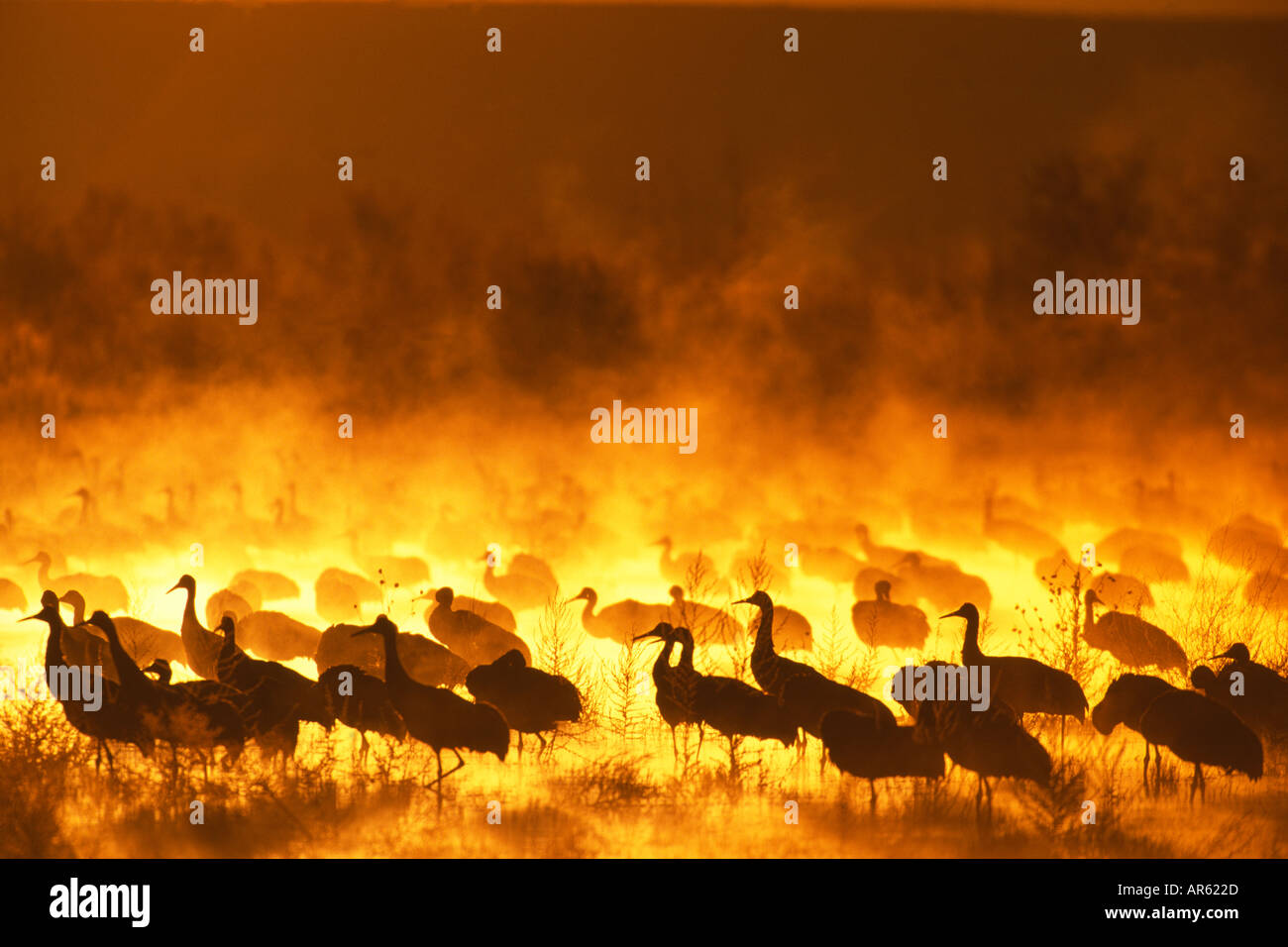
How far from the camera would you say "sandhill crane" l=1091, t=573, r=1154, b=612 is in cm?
843

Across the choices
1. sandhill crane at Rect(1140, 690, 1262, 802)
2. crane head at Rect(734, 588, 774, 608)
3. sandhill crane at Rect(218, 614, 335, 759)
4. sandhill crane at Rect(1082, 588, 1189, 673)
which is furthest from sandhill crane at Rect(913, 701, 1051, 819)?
sandhill crane at Rect(218, 614, 335, 759)

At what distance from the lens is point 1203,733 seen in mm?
6988

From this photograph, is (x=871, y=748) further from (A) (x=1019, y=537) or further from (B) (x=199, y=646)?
(B) (x=199, y=646)

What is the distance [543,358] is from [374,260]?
1.17m

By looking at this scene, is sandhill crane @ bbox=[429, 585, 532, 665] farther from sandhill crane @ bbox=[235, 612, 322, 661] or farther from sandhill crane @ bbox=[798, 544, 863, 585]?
sandhill crane @ bbox=[798, 544, 863, 585]

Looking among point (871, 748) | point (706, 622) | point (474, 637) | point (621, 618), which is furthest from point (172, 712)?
point (871, 748)

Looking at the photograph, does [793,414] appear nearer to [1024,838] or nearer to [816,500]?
[816,500]

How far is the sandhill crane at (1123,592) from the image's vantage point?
843 centimetres

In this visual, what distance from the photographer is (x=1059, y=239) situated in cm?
852

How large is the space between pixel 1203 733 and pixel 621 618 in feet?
10.6

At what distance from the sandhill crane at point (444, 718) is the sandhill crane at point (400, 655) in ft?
2.74

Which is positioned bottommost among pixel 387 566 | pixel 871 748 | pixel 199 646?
pixel 871 748

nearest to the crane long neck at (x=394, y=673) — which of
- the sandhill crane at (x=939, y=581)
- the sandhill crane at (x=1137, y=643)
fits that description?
the sandhill crane at (x=939, y=581)

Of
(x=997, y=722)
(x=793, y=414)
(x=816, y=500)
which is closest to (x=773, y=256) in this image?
(x=793, y=414)
